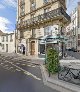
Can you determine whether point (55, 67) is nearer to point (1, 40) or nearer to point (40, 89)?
point (40, 89)

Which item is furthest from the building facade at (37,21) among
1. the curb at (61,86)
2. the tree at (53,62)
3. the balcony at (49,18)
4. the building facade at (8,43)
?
the curb at (61,86)

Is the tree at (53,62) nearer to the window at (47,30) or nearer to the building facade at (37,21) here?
the building facade at (37,21)

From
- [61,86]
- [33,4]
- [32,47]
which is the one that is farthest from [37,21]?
[61,86]

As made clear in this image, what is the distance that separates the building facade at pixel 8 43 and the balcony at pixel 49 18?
8.28 meters

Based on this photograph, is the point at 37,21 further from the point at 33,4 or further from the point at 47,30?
the point at 33,4

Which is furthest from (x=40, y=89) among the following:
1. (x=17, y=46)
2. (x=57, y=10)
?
(x=17, y=46)

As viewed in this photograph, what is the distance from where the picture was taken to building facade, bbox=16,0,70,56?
25.8 meters

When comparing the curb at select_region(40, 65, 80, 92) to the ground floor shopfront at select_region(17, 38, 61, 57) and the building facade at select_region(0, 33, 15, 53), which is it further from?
the building facade at select_region(0, 33, 15, 53)

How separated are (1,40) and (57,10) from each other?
25.1 metres

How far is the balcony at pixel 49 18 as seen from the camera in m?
25.1

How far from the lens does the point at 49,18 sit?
85.6 feet

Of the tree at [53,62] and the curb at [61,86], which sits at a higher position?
the tree at [53,62]

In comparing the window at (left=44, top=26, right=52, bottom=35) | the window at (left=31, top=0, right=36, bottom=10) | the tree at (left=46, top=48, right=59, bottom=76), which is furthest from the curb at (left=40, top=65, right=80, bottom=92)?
the window at (left=31, top=0, right=36, bottom=10)

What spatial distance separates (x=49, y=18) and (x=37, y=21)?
125 inches
